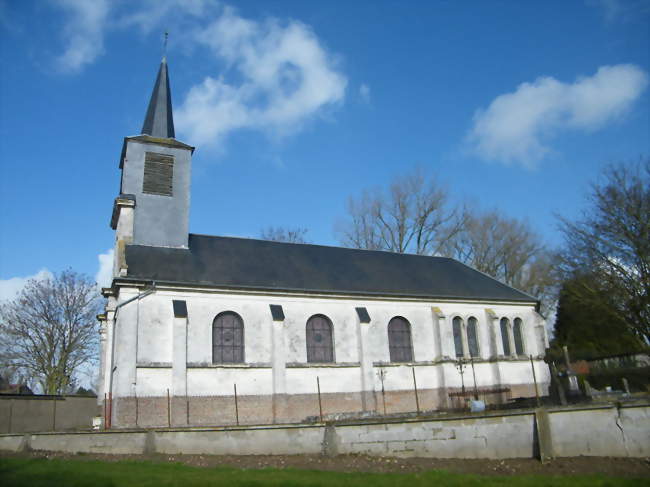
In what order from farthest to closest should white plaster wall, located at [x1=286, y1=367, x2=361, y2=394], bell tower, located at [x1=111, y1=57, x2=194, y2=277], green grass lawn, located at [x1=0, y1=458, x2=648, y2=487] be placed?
1. bell tower, located at [x1=111, y1=57, x2=194, y2=277]
2. white plaster wall, located at [x1=286, y1=367, x2=361, y2=394]
3. green grass lawn, located at [x1=0, y1=458, x2=648, y2=487]

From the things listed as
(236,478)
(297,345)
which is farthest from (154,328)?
(236,478)

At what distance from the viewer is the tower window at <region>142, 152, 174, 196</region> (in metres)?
26.6

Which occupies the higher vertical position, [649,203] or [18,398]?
[649,203]

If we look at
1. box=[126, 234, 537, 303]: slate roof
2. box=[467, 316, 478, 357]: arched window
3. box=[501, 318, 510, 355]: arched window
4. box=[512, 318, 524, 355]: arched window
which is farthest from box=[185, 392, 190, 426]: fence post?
box=[512, 318, 524, 355]: arched window

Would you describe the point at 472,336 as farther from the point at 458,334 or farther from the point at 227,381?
the point at 227,381

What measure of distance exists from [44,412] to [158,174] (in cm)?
1380

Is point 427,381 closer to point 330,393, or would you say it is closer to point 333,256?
point 330,393

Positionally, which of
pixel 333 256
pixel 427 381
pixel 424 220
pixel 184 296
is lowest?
pixel 427 381

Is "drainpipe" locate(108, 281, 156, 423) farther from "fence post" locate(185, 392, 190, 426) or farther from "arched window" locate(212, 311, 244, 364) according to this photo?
"arched window" locate(212, 311, 244, 364)

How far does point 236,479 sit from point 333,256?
21.3 metres

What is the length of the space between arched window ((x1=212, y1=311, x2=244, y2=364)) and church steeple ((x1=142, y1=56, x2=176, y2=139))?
34.7 feet

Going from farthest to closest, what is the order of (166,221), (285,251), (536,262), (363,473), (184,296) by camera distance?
1. (536,262)
2. (285,251)
3. (166,221)
4. (184,296)
5. (363,473)

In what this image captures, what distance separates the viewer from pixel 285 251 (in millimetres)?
29312

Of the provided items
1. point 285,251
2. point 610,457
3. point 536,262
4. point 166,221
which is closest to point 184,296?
point 166,221
